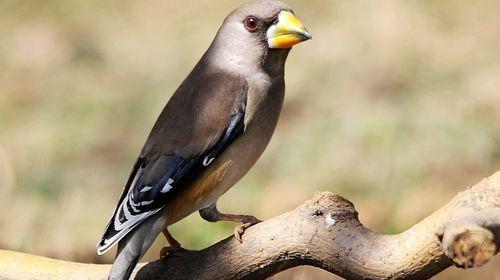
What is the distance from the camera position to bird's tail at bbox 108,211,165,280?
14.2ft

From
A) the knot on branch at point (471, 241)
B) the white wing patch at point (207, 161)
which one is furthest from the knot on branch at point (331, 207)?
the knot on branch at point (471, 241)

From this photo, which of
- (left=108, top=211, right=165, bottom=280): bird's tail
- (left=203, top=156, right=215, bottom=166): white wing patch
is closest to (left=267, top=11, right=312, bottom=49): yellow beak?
(left=203, top=156, right=215, bottom=166): white wing patch

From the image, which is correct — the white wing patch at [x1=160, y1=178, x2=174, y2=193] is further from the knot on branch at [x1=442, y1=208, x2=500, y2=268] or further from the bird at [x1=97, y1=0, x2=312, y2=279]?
the knot on branch at [x1=442, y1=208, x2=500, y2=268]

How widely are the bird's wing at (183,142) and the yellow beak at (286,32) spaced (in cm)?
19

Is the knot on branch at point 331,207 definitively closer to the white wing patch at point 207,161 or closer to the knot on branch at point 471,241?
the white wing patch at point 207,161

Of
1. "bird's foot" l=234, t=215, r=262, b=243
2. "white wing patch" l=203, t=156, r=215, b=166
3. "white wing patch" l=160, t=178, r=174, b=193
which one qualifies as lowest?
"bird's foot" l=234, t=215, r=262, b=243

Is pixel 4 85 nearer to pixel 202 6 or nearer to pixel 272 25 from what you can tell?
pixel 202 6

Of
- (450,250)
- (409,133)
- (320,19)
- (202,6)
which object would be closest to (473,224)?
(450,250)

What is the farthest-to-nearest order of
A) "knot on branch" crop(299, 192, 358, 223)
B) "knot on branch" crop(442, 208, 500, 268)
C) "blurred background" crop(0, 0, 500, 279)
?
"blurred background" crop(0, 0, 500, 279)
"knot on branch" crop(299, 192, 358, 223)
"knot on branch" crop(442, 208, 500, 268)

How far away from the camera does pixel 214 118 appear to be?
453cm

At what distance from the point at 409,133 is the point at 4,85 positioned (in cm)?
259

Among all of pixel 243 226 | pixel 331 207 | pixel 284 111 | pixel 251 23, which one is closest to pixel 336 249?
pixel 331 207

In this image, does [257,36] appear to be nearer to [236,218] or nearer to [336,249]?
[236,218]

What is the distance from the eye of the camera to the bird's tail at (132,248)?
4320mm
